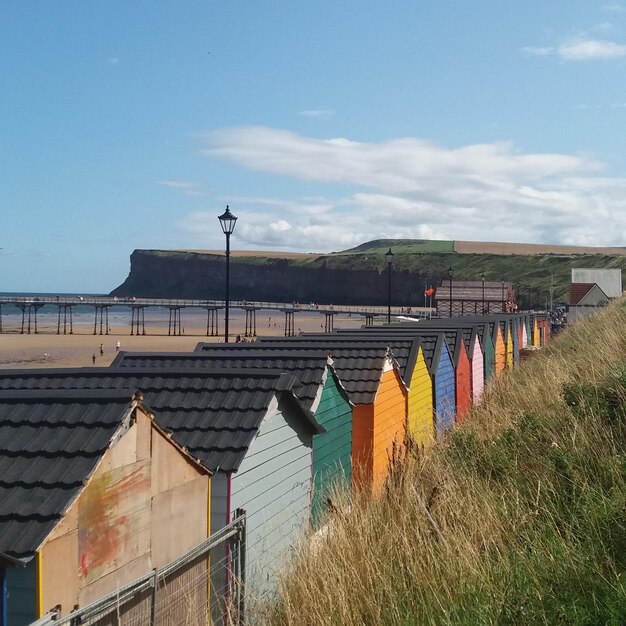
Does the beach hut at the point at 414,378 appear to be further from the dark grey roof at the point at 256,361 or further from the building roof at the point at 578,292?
the building roof at the point at 578,292

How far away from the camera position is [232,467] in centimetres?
681

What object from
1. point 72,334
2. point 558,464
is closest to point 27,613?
point 558,464

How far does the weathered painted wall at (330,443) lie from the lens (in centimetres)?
948

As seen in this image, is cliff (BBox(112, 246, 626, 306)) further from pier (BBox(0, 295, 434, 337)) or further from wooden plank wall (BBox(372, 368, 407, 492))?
wooden plank wall (BBox(372, 368, 407, 492))

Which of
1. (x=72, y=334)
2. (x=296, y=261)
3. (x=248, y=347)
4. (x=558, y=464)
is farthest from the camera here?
(x=296, y=261)

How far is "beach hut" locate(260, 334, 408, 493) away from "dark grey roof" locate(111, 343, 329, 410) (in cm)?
72

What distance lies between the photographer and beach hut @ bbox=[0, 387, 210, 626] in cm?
431

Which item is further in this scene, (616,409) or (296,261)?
(296,261)

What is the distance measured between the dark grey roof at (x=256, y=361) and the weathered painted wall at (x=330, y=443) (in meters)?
0.25

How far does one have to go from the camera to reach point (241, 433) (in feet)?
23.5

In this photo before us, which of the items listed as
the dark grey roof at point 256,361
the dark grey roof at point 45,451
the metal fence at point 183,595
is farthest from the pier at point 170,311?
the dark grey roof at point 45,451

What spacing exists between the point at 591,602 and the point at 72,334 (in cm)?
8415

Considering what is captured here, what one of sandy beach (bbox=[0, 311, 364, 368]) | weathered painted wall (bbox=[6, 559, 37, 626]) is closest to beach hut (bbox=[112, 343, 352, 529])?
weathered painted wall (bbox=[6, 559, 37, 626])

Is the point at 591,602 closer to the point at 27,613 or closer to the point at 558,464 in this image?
the point at 558,464
